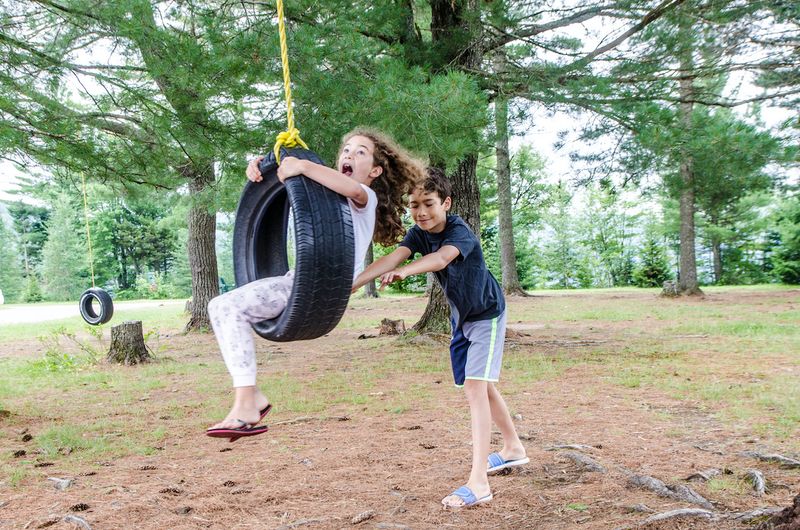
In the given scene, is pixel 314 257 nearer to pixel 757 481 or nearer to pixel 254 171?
pixel 254 171

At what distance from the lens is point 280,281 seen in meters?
2.54

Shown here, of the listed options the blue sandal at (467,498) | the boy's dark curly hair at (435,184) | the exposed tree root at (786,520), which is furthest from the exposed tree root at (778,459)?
the boy's dark curly hair at (435,184)

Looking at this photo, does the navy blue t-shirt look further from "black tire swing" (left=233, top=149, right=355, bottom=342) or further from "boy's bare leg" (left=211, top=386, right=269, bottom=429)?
"boy's bare leg" (left=211, top=386, right=269, bottom=429)

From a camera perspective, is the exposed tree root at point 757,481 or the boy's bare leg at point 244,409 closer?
the boy's bare leg at point 244,409

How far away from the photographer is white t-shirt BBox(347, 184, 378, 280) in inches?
103

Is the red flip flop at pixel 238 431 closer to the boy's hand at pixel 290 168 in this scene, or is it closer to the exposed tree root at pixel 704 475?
the boy's hand at pixel 290 168

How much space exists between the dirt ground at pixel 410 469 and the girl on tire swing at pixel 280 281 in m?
0.87

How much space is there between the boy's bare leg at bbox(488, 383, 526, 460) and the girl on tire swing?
118 centimetres

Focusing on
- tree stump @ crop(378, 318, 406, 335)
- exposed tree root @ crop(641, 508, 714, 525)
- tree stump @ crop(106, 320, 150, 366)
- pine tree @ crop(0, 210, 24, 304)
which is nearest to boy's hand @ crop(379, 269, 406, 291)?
exposed tree root @ crop(641, 508, 714, 525)

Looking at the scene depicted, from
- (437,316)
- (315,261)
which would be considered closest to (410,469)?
(315,261)

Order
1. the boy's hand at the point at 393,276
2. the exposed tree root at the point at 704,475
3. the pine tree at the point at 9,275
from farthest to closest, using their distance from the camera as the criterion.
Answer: the pine tree at the point at 9,275
the exposed tree root at the point at 704,475
the boy's hand at the point at 393,276

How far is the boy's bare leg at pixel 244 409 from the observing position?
2.32 meters

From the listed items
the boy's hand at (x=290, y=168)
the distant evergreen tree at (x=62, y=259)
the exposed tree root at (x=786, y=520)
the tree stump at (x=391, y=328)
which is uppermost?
the distant evergreen tree at (x=62, y=259)

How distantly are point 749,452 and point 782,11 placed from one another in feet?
17.6
